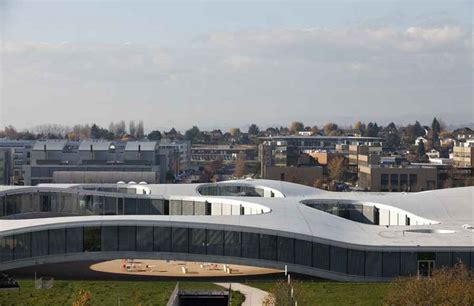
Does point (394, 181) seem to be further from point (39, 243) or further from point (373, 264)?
point (39, 243)

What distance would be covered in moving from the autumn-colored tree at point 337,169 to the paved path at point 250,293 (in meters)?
83.6

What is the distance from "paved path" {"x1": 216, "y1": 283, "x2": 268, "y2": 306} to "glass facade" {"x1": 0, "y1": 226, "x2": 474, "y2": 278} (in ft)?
13.3

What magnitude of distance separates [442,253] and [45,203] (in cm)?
3133

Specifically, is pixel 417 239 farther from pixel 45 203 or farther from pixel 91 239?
pixel 45 203

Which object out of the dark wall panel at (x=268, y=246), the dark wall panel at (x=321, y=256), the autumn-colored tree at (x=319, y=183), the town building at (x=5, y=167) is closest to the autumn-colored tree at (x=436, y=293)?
the dark wall panel at (x=321, y=256)

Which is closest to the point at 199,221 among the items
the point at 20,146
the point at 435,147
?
the point at 20,146

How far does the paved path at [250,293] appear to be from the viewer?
35.3 meters

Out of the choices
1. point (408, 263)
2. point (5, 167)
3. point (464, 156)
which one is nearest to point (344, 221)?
point (408, 263)

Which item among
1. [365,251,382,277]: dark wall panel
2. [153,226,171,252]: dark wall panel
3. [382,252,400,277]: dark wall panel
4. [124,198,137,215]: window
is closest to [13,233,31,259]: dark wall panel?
[153,226,171,252]: dark wall panel

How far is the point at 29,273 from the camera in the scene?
42.8 meters

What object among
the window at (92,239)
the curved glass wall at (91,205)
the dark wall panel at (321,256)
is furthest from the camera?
the curved glass wall at (91,205)

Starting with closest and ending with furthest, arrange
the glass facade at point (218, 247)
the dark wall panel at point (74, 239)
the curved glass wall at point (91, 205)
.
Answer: the glass facade at point (218, 247) → the dark wall panel at point (74, 239) → the curved glass wall at point (91, 205)

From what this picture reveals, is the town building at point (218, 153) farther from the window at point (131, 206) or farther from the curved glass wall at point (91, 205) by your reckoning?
the window at point (131, 206)

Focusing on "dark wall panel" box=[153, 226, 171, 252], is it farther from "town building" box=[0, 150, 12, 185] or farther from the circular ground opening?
"town building" box=[0, 150, 12, 185]
